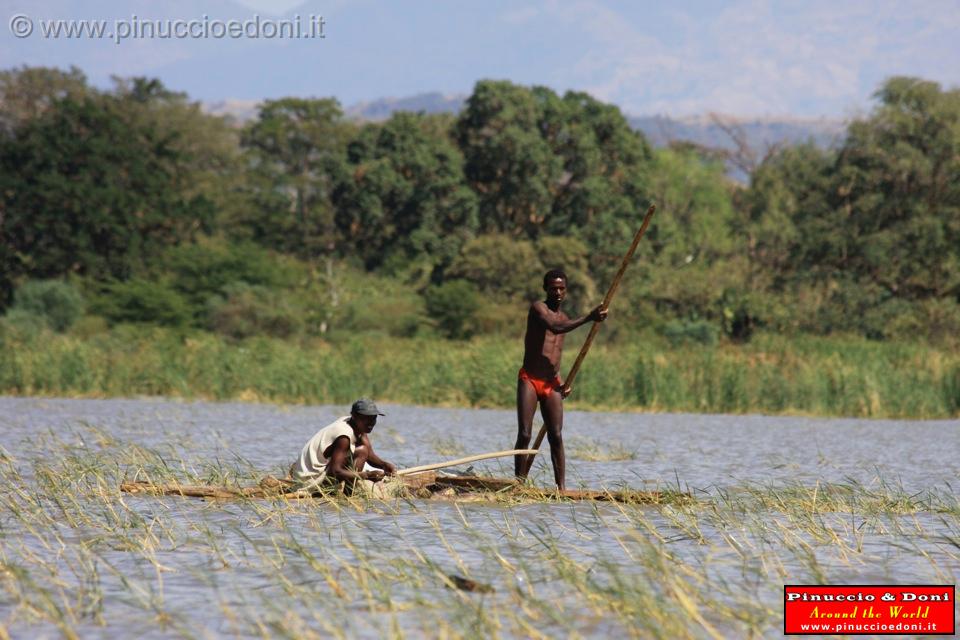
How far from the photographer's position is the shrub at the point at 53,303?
140ft

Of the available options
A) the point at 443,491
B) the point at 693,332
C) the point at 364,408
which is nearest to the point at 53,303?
the point at 693,332

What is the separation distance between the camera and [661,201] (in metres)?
64.1

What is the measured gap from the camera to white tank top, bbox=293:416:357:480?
1152 centimetres

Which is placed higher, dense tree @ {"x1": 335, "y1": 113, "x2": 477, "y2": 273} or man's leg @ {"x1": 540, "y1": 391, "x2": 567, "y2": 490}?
dense tree @ {"x1": 335, "y1": 113, "x2": 477, "y2": 273}

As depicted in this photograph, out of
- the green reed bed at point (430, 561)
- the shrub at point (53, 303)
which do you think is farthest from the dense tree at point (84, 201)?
the green reed bed at point (430, 561)

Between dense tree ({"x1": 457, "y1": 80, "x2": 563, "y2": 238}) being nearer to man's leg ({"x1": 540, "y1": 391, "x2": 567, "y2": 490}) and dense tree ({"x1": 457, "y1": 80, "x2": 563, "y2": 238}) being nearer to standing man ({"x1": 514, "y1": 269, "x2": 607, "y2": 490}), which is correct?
standing man ({"x1": 514, "y1": 269, "x2": 607, "y2": 490})

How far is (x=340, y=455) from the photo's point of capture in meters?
11.5

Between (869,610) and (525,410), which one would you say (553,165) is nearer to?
(525,410)

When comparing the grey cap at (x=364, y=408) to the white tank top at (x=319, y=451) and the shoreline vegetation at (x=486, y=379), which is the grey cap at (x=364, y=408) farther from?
the shoreline vegetation at (x=486, y=379)

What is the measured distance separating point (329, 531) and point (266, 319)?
32324 millimetres

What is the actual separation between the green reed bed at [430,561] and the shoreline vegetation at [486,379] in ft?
41.8

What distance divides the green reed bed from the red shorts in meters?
1.19

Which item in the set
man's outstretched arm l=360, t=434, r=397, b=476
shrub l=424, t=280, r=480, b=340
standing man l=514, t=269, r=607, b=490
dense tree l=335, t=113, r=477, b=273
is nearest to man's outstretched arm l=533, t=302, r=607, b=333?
standing man l=514, t=269, r=607, b=490

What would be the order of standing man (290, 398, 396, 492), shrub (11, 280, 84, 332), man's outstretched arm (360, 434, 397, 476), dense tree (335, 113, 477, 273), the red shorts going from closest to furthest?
standing man (290, 398, 396, 492), man's outstretched arm (360, 434, 397, 476), the red shorts, shrub (11, 280, 84, 332), dense tree (335, 113, 477, 273)
